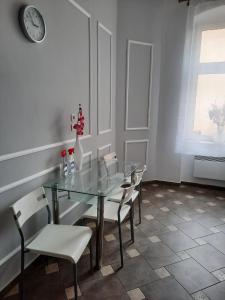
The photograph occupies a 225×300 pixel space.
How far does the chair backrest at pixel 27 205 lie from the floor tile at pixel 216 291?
1.44 m

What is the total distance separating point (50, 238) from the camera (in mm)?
1575

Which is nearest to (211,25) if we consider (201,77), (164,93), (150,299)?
(201,77)

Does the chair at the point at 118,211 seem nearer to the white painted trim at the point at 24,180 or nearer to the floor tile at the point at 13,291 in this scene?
the white painted trim at the point at 24,180

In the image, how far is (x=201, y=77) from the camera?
3.42 metres

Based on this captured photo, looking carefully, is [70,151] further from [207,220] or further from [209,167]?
[209,167]

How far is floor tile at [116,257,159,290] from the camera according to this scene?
5.63ft

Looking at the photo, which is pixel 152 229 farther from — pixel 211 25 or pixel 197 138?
pixel 211 25

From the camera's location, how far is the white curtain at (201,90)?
10.7 feet

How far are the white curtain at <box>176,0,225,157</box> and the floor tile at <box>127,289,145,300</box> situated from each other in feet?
8.17

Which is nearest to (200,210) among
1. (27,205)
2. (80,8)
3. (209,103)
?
(209,103)

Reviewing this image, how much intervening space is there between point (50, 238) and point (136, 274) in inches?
31.6

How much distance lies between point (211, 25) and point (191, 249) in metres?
3.20

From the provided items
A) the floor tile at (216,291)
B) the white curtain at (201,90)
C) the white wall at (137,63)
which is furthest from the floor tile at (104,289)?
the white curtain at (201,90)

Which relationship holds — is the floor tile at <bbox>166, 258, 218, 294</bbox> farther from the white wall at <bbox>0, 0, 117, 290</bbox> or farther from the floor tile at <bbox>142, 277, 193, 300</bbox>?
the white wall at <bbox>0, 0, 117, 290</bbox>
